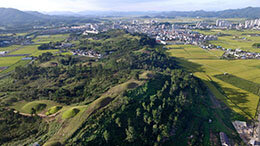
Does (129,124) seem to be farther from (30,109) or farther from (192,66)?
(192,66)

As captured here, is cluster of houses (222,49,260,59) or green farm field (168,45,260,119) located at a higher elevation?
cluster of houses (222,49,260,59)

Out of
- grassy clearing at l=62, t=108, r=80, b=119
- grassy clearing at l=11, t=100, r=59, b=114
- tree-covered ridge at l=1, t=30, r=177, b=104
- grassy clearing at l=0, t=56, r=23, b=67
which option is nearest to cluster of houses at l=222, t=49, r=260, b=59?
tree-covered ridge at l=1, t=30, r=177, b=104

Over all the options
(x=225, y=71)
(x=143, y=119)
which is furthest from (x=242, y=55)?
(x=143, y=119)

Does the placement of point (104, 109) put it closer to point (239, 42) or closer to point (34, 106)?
point (34, 106)

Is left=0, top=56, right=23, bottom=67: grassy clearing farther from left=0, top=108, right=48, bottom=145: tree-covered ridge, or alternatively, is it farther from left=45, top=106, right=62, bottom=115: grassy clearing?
left=45, top=106, right=62, bottom=115: grassy clearing

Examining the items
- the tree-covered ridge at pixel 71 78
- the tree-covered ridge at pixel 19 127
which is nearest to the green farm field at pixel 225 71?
the tree-covered ridge at pixel 71 78

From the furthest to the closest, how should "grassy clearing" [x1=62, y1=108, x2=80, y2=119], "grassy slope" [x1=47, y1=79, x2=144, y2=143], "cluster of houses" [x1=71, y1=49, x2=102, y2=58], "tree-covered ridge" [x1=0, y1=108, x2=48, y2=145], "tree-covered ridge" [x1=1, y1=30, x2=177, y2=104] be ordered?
"cluster of houses" [x1=71, y1=49, x2=102, y2=58] → "tree-covered ridge" [x1=1, y1=30, x2=177, y2=104] → "grassy clearing" [x1=62, y1=108, x2=80, y2=119] → "tree-covered ridge" [x1=0, y1=108, x2=48, y2=145] → "grassy slope" [x1=47, y1=79, x2=144, y2=143]

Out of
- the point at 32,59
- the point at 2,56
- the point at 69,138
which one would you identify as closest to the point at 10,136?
the point at 69,138

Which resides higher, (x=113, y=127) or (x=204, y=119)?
(x=113, y=127)
